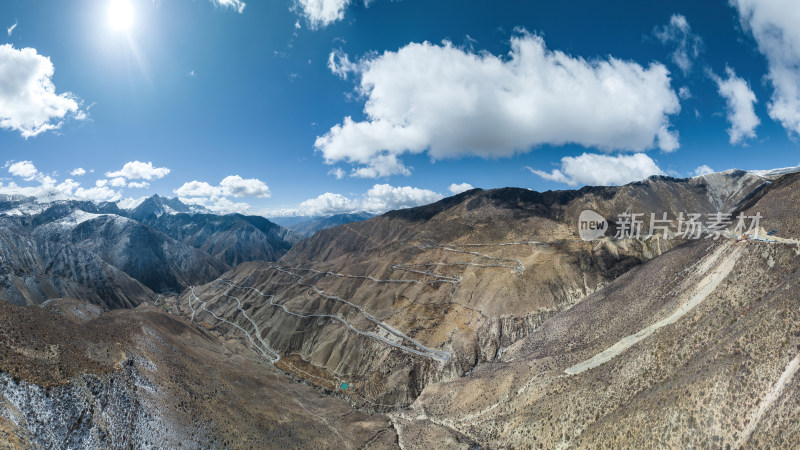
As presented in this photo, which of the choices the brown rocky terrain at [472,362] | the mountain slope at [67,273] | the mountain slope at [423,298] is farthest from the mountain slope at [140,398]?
the mountain slope at [67,273]

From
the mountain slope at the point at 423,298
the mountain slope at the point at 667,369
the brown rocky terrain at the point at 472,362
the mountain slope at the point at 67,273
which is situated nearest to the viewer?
the mountain slope at the point at 667,369

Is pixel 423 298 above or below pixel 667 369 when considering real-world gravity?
below

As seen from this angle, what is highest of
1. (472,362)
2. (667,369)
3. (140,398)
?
(667,369)

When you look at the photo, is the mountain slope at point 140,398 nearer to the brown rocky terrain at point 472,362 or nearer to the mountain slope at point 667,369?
the brown rocky terrain at point 472,362

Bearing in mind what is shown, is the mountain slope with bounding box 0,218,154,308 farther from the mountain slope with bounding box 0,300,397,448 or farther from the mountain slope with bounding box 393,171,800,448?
the mountain slope with bounding box 393,171,800,448

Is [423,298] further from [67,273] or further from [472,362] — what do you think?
[67,273]

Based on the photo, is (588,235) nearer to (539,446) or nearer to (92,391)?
(539,446)

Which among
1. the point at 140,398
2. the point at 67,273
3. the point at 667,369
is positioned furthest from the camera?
the point at 67,273

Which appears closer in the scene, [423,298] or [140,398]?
[140,398]

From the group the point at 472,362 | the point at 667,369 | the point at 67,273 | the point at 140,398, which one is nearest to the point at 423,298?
the point at 472,362

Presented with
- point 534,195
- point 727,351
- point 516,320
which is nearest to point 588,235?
point 534,195

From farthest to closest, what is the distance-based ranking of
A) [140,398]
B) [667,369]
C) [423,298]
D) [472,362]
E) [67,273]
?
[67,273]
[423,298]
[472,362]
[140,398]
[667,369]
